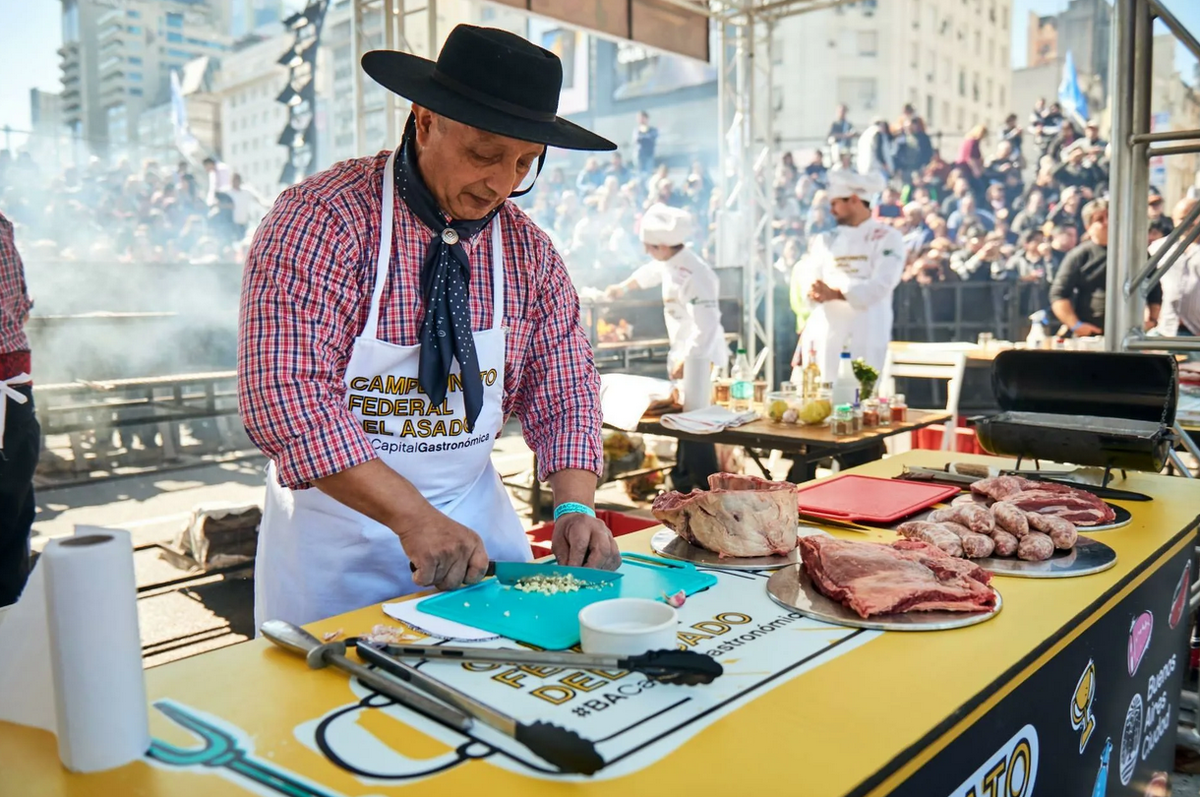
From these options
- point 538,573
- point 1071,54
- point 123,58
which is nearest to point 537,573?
point 538,573

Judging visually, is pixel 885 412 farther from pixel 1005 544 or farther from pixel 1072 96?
pixel 1072 96

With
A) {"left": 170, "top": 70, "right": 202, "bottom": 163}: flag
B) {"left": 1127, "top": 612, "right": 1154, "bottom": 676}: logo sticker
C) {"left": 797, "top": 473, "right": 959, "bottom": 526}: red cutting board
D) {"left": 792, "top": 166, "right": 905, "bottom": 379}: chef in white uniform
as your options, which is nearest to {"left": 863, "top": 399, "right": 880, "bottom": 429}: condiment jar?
{"left": 797, "top": 473, "right": 959, "bottom": 526}: red cutting board

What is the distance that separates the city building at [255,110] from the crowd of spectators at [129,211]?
2.06 feet

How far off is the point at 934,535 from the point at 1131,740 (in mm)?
697

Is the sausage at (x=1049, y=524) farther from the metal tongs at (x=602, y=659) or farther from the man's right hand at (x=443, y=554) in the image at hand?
the man's right hand at (x=443, y=554)

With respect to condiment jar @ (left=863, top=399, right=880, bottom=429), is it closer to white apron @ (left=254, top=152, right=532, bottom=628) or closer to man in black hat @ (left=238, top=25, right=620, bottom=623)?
man in black hat @ (left=238, top=25, right=620, bottom=623)

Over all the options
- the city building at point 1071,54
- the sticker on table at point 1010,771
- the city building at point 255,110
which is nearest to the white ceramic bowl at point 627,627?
the sticker on table at point 1010,771

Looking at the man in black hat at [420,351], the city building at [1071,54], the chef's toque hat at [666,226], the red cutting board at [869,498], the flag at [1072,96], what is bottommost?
the red cutting board at [869,498]

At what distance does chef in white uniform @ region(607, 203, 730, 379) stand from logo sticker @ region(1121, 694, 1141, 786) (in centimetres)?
506

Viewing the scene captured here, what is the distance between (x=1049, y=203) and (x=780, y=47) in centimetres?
979

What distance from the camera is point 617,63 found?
18.2 meters

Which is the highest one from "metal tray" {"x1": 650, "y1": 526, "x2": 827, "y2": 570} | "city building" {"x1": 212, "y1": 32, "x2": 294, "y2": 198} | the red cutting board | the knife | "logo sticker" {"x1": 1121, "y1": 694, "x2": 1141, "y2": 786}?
"city building" {"x1": 212, "y1": 32, "x2": 294, "y2": 198}

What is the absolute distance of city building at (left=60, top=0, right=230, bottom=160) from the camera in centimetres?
808

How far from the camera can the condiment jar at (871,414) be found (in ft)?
14.5
